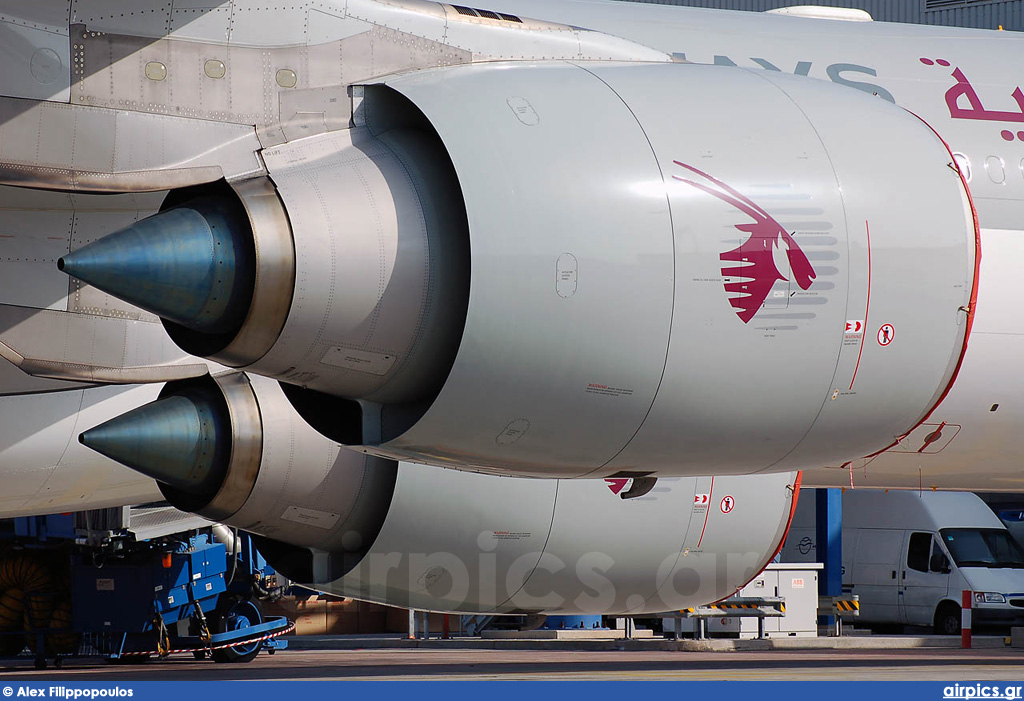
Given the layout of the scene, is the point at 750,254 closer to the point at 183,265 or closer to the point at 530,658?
the point at 183,265

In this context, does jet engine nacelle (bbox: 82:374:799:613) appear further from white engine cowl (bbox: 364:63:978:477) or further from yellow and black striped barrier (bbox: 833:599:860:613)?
yellow and black striped barrier (bbox: 833:599:860:613)

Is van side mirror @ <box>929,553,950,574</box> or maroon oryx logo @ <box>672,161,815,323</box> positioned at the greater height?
maroon oryx logo @ <box>672,161,815,323</box>

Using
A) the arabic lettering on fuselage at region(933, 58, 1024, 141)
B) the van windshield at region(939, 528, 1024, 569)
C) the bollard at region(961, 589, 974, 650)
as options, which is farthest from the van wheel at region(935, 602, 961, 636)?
the arabic lettering on fuselage at region(933, 58, 1024, 141)

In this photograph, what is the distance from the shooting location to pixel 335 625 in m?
26.7

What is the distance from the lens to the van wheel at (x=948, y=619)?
23.6m

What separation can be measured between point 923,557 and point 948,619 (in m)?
1.13

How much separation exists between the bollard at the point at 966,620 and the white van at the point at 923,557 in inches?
59.7

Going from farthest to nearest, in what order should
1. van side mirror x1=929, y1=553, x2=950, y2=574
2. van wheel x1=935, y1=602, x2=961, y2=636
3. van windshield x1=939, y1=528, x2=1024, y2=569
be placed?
van windshield x1=939, y1=528, x2=1024, y2=569
van side mirror x1=929, y1=553, x2=950, y2=574
van wheel x1=935, y1=602, x2=961, y2=636

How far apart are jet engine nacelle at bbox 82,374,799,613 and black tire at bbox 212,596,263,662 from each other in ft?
34.0

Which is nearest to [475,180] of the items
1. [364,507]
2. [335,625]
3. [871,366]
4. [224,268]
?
[224,268]

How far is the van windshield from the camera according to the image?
2381cm

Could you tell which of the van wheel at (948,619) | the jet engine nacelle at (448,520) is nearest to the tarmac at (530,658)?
the van wheel at (948,619)

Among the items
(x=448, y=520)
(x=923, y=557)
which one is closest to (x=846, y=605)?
(x=923, y=557)

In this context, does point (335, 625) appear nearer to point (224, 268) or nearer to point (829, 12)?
point (829, 12)
